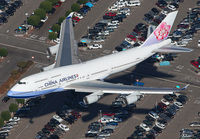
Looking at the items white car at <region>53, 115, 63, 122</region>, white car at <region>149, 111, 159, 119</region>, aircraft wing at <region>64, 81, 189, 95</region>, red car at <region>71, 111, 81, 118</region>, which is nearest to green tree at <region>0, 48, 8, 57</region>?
white car at <region>53, 115, 63, 122</region>

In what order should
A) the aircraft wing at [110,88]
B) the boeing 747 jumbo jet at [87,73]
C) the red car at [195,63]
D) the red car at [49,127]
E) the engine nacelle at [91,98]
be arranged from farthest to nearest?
the red car at [195,63]
the red car at [49,127]
the aircraft wing at [110,88]
the engine nacelle at [91,98]
the boeing 747 jumbo jet at [87,73]

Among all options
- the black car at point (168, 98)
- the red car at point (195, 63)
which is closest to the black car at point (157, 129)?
the black car at point (168, 98)

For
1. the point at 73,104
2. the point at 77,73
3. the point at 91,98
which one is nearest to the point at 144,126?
the point at 91,98

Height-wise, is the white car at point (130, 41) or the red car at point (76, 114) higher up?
the white car at point (130, 41)

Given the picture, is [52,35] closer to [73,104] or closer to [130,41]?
[130,41]

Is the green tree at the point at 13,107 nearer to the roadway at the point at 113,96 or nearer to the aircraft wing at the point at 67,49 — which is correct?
the roadway at the point at 113,96

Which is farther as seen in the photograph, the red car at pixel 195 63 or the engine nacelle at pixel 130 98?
the red car at pixel 195 63

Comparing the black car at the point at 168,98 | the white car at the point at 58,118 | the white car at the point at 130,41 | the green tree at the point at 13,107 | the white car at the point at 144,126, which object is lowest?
the white car at the point at 144,126

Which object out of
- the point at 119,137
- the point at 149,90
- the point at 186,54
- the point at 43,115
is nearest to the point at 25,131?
the point at 43,115
